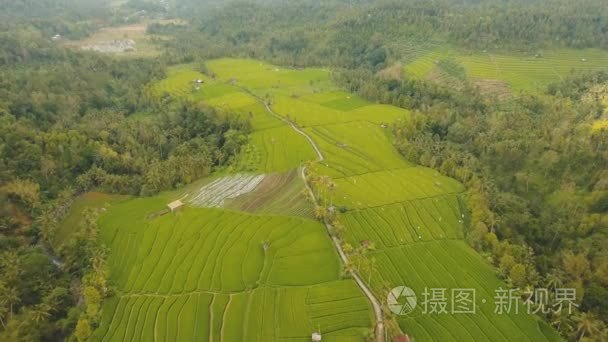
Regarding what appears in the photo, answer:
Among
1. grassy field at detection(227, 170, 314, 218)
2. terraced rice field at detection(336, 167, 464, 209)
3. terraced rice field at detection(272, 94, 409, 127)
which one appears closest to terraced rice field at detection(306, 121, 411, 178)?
terraced rice field at detection(336, 167, 464, 209)

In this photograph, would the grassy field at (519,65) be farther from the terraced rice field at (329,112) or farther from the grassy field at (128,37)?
the grassy field at (128,37)

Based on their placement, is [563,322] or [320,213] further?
[320,213]

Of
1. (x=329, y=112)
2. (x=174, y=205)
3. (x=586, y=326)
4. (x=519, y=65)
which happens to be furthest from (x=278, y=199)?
(x=519, y=65)

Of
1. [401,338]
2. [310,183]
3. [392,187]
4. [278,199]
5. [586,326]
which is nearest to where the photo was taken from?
[586,326]

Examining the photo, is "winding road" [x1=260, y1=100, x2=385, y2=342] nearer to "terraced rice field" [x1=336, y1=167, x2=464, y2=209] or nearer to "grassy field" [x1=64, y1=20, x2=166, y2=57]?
"terraced rice field" [x1=336, y1=167, x2=464, y2=209]

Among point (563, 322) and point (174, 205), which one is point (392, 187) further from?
point (174, 205)

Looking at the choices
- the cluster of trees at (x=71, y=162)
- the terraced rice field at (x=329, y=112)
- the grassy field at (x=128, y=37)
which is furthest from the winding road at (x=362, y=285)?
the grassy field at (x=128, y=37)

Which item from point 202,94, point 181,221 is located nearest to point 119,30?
point 202,94
